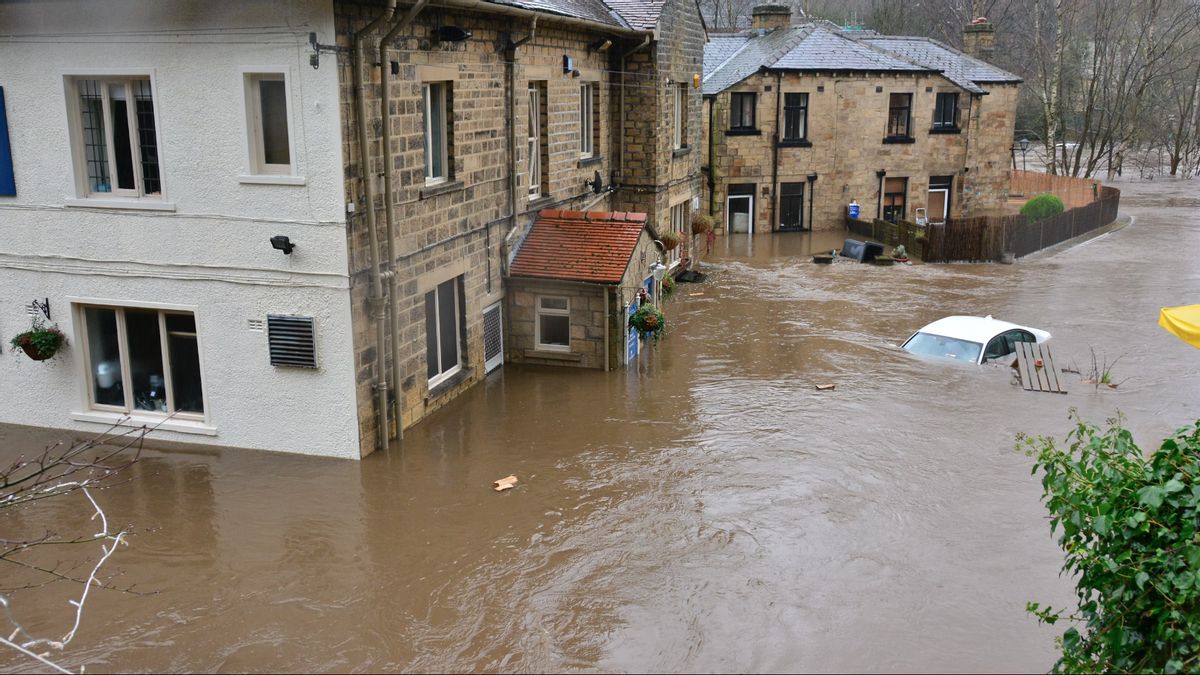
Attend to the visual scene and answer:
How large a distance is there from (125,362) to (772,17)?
30.0 metres

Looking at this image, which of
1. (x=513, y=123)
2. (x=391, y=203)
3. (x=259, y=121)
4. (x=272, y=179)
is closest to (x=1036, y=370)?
(x=513, y=123)

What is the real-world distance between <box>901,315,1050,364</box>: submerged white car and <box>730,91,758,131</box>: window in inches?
623

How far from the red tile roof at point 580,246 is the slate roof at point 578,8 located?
3.52 meters

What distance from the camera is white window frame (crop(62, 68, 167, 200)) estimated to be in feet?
42.8

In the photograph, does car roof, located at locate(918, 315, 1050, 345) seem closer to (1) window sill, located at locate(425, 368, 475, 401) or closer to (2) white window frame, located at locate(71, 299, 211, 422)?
(1) window sill, located at locate(425, 368, 475, 401)

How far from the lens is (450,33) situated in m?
14.5

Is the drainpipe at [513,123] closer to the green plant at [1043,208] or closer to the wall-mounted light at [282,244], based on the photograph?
the wall-mounted light at [282,244]

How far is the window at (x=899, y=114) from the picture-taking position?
34625 millimetres

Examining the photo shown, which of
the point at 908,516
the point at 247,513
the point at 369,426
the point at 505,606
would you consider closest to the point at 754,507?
the point at 908,516

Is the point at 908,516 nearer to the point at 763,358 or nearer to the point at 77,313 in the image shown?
the point at 763,358

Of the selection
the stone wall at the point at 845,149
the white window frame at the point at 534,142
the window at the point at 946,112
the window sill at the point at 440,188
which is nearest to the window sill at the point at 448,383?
the window sill at the point at 440,188

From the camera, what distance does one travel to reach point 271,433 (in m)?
13.4

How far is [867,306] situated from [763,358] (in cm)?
574

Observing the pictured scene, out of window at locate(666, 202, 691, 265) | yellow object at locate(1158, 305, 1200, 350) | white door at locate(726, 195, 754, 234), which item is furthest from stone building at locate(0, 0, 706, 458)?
white door at locate(726, 195, 754, 234)
